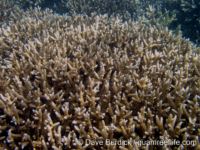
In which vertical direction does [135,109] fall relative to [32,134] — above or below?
above

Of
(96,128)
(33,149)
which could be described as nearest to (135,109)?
(96,128)

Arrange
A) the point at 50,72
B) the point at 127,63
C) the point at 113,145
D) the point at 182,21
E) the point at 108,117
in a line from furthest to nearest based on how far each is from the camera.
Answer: the point at 182,21, the point at 127,63, the point at 50,72, the point at 108,117, the point at 113,145

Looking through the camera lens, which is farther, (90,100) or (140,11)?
(140,11)

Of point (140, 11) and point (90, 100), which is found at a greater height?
point (140, 11)

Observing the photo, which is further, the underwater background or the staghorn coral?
the underwater background

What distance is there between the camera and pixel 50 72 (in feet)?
8.28

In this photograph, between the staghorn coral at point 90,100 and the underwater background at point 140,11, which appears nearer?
the staghorn coral at point 90,100

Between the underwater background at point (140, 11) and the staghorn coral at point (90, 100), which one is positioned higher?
the underwater background at point (140, 11)

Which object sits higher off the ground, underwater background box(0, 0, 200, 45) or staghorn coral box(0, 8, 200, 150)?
underwater background box(0, 0, 200, 45)

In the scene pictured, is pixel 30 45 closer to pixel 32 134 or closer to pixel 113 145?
pixel 32 134

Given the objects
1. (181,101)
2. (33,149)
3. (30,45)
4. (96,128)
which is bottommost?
(33,149)

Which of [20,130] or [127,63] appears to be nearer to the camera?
[20,130]

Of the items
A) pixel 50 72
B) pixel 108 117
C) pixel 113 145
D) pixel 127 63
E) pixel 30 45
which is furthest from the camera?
pixel 30 45

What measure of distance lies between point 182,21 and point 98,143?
336 inches
